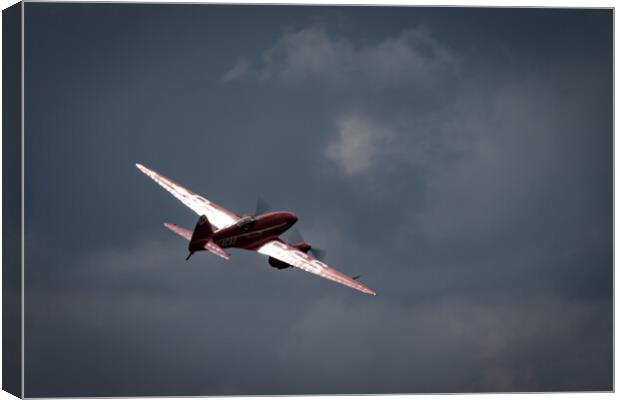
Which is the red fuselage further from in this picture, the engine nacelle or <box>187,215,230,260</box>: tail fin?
<box>187,215,230,260</box>: tail fin

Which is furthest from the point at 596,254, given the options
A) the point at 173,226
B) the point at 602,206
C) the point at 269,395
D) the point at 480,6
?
the point at 173,226

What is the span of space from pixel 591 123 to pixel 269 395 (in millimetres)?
13485

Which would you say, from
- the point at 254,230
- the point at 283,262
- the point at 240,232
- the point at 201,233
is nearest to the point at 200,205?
the point at 240,232

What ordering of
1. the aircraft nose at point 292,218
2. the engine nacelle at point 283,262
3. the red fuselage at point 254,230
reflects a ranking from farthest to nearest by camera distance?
the red fuselage at point 254,230 < the engine nacelle at point 283,262 < the aircraft nose at point 292,218

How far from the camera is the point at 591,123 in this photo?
3603cm

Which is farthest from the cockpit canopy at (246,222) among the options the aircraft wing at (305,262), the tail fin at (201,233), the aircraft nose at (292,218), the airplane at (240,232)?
the tail fin at (201,233)

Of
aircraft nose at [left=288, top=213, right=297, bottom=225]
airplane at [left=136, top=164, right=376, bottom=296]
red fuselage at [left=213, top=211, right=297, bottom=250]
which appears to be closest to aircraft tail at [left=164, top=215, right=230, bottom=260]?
airplane at [left=136, top=164, right=376, bottom=296]

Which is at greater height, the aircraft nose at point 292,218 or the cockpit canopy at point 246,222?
the cockpit canopy at point 246,222

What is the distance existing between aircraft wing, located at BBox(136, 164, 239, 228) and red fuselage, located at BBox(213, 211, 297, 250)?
1.75 ft

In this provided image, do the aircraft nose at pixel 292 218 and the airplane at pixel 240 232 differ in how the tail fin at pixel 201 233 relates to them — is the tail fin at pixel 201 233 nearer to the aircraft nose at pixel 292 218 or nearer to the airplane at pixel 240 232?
the airplane at pixel 240 232

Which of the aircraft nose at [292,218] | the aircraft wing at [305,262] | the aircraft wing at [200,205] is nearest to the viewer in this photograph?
the aircraft wing at [305,262]

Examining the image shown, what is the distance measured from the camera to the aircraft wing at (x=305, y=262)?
34.7 meters

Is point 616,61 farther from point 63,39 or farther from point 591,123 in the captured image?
point 63,39

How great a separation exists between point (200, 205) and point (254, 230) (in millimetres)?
2200
